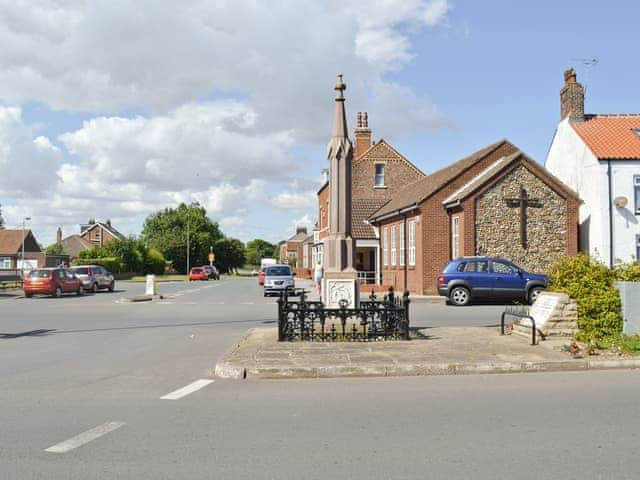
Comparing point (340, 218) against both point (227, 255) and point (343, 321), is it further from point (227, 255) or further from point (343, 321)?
point (227, 255)

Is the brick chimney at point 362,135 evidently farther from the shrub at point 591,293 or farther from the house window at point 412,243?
the shrub at point 591,293

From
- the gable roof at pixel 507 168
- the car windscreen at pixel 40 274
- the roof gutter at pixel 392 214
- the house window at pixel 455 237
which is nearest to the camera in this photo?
the gable roof at pixel 507 168

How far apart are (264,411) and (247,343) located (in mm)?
4908

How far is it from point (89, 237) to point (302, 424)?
110 m

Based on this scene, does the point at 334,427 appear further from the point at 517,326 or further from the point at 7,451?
the point at 517,326

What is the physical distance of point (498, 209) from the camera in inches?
1080

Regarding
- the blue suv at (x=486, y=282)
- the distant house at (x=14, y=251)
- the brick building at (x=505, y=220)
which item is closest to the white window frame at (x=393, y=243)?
the brick building at (x=505, y=220)

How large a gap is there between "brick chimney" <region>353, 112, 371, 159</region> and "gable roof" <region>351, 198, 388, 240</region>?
219 inches

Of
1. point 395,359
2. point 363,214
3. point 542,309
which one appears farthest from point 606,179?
point 395,359

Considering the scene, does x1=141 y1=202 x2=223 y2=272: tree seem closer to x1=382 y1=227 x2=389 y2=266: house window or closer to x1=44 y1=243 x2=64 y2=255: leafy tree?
x1=44 y1=243 x2=64 y2=255: leafy tree

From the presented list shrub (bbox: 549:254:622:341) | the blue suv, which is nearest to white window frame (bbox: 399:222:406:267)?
the blue suv

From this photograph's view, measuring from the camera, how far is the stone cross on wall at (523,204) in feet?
89.2

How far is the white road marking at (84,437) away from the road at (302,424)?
0.7 inches

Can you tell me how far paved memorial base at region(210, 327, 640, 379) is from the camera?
29.8 ft
